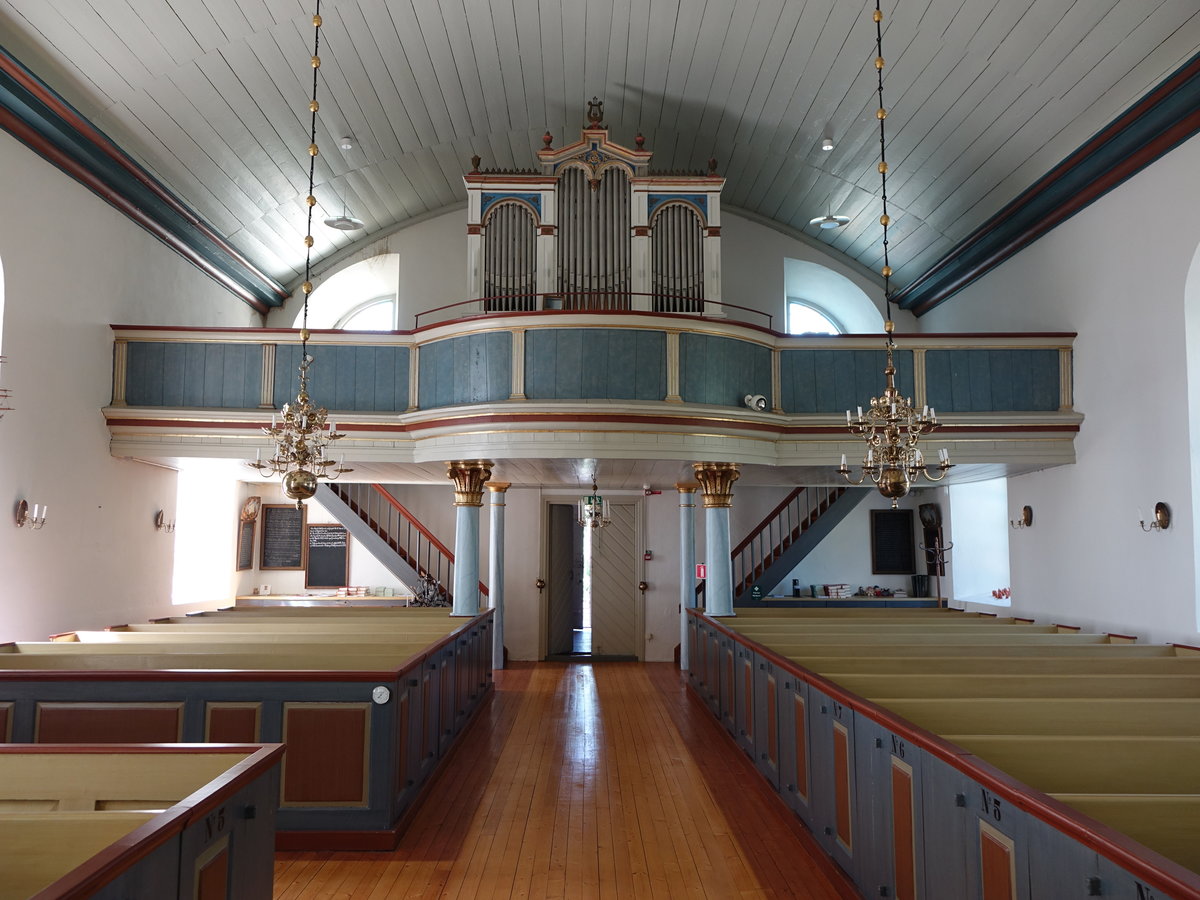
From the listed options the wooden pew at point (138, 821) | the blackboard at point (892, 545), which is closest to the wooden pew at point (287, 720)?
the wooden pew at point (138, 821)

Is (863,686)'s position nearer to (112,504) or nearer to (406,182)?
(112,504)

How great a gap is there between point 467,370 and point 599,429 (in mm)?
1658

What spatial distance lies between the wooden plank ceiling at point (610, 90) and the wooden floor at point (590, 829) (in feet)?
23.8

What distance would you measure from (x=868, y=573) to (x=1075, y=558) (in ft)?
18.2

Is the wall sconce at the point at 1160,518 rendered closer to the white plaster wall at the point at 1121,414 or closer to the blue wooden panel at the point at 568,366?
the white plaster wall at the point at 1121,414

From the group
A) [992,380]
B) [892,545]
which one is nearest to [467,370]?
[992,380]

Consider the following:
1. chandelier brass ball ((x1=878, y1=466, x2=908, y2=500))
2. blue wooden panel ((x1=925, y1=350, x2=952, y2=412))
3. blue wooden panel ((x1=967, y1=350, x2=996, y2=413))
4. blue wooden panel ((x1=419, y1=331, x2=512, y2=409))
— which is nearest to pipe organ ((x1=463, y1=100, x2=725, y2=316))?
blue wooden panel ((x1=419, y1=331, x2=512, y2=409))

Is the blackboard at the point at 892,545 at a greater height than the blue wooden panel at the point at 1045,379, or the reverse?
the blue wooden panel at the point at 1045,379

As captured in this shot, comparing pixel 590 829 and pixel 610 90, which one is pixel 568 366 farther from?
pixel 590 829

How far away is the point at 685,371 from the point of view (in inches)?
403

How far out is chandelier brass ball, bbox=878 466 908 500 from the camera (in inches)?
258

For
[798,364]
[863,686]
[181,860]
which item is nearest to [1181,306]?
[798,364]

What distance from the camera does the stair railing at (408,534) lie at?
14.7 meters

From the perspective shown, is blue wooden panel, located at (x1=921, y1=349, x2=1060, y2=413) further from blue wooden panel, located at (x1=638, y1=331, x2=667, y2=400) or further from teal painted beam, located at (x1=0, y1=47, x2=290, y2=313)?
teal painted beam, located at (x1=0, y1=47, x2=290, y2=313)
